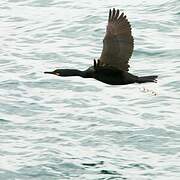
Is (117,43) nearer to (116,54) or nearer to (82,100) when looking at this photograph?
(116,54)

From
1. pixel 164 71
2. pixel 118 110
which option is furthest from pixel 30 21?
pixel 118 110

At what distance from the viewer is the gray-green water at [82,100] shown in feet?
53.9

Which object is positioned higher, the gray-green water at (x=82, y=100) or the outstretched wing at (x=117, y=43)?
the outstretched wing at (x=117, y=43)

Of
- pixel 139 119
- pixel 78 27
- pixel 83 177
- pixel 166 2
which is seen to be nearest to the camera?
pixel 83 177

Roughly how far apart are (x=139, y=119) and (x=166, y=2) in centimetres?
859

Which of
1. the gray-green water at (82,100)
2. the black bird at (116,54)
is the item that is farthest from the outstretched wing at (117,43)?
the gray-green water at (82,100)

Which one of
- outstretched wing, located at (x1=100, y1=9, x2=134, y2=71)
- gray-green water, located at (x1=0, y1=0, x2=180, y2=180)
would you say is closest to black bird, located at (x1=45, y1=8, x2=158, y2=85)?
outstretched wing, located at (x1=100, y1=9, x2=134, y2=71)

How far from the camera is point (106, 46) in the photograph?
15.9 m

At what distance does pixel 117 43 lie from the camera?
15852mm

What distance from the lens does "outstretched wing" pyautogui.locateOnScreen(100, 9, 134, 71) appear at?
15.8 metres

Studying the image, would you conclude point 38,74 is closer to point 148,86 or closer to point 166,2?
point 148,86

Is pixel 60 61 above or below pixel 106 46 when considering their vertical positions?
below

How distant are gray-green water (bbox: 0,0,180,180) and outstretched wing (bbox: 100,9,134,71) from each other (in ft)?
5.74

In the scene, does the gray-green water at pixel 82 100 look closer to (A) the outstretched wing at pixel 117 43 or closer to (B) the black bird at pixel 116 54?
(B) the black bird at pixel 116 54
